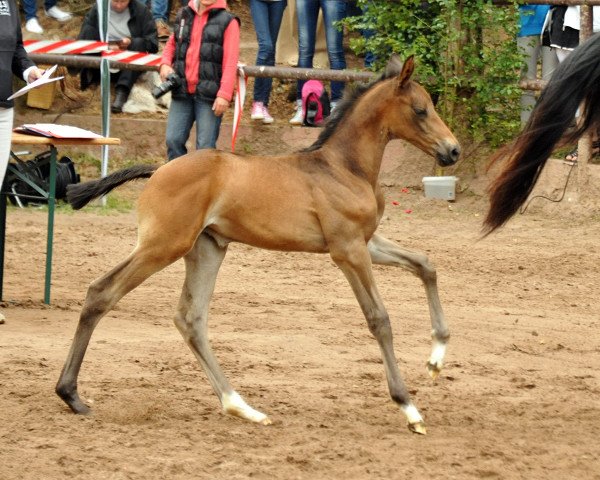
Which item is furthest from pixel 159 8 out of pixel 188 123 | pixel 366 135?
pixel 366 135

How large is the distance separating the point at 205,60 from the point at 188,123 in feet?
2.33

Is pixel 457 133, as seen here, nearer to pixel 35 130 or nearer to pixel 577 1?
pixel 577 1

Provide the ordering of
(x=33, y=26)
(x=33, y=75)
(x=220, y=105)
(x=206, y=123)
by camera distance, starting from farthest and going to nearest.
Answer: (x=33, y=26), (x=206, y=123), (x=220, y=105), (x=33, y=75)

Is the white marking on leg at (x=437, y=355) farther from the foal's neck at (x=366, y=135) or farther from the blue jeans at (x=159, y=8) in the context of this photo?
the blue jeans at (x=159, y=8)

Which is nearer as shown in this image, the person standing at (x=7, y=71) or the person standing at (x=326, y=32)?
the person standing at (x=7, y=71)

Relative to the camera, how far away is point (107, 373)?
21.0ft

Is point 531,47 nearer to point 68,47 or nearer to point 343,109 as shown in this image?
point 68,47

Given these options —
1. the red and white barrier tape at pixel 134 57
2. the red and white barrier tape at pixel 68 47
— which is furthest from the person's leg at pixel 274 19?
the red and white barrier tape at pixel 68 47

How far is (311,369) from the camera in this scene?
21.9ft

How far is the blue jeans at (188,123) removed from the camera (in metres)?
10.8

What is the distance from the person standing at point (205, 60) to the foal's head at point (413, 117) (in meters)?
4.81

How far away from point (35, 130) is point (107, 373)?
83.5 inches

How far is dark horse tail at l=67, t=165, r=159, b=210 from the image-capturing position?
590 cm

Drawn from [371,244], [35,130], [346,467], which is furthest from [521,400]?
[35,130]
